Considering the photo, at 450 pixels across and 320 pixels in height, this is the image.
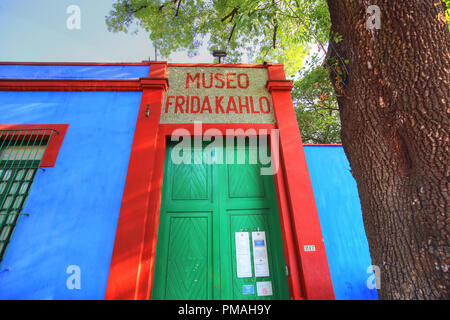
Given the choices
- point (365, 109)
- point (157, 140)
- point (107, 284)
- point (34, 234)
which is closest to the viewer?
point (365, 109)

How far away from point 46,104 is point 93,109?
93 cm

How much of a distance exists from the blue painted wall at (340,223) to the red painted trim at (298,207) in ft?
2.45

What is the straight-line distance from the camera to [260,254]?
11.7 ft

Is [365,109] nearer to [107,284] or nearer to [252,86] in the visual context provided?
[252,86]

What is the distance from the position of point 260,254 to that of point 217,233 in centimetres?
79

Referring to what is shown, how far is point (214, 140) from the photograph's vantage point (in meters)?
4.20

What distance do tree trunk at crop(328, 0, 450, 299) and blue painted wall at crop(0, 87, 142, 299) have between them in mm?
3412

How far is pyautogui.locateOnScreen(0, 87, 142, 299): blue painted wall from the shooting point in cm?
299

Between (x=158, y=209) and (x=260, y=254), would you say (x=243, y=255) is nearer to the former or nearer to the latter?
(x=260, y=254)

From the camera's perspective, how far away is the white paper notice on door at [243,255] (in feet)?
11.3

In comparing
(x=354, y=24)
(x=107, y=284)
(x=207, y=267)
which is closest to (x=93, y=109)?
(x=107, y=284)

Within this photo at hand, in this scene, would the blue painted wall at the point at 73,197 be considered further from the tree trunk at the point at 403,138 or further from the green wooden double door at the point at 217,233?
the tree trunk at the point at 403,138

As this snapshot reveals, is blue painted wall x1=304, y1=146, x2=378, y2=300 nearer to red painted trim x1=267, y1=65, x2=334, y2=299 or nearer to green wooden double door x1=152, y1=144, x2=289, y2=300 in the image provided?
red painted trim x1=267, y1=65, x2=334, y2=299

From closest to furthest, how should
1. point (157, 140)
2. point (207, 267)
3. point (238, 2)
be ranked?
point (207, 267)
point (157, 140)
point (238, 2)
